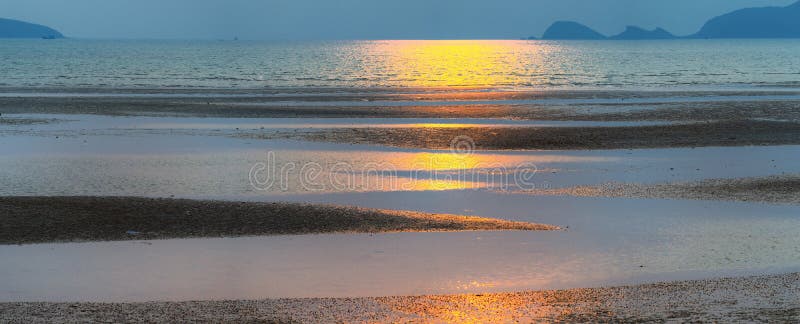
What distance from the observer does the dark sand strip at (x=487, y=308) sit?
11047 millimetres

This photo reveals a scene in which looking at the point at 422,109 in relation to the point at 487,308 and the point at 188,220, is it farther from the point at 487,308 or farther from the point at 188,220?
the point at 487,308

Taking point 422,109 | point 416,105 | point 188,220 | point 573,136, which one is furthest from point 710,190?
point 416,105

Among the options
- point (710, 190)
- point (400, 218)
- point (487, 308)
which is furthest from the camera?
point (710, 190)

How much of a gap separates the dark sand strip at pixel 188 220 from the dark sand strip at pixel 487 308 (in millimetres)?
4863

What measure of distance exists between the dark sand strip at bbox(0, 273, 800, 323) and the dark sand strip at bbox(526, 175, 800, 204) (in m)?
8.39

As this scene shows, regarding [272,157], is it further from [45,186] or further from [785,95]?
[785,95]

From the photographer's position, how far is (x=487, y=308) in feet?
38.0

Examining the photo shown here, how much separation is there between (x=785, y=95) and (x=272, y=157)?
4006cm

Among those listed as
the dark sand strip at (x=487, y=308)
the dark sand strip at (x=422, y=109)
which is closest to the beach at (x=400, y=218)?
the dark sand strip at (x=487, y=308)

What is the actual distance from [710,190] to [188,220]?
1149 centimetres

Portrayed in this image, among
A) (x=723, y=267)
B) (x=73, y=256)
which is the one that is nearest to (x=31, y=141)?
(x=73, y=256)

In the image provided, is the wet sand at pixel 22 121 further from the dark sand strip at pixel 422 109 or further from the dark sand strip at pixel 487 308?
the dark sand strip at pixel 487 308

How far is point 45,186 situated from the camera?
72.0ft

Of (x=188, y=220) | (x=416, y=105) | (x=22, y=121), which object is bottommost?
(x=416, y=105)
